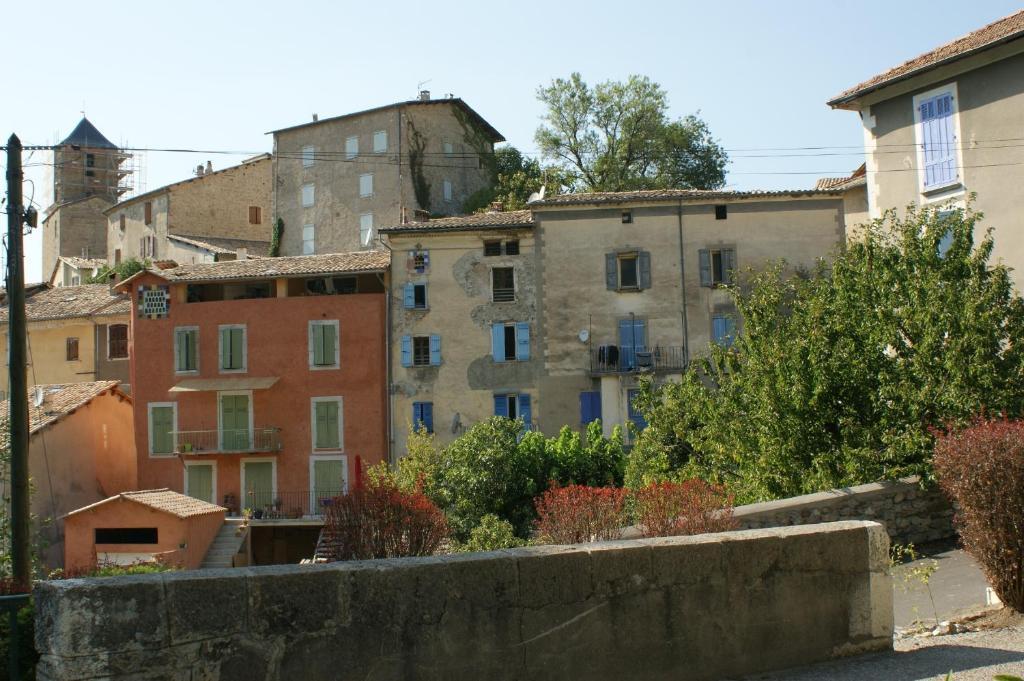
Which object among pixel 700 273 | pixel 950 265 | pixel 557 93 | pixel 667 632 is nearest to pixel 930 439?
pixel 950 265

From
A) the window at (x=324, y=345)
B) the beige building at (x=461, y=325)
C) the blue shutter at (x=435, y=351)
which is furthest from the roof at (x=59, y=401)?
the blue shutter at (x=435, y=351)

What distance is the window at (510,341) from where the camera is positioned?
3853 centimetres

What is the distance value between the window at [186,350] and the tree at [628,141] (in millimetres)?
23781

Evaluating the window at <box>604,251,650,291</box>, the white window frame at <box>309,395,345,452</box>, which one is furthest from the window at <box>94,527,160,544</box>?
the window at <box>604,251,650,291</box>

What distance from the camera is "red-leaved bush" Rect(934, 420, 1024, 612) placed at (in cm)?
859

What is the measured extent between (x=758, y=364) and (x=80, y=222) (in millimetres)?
70576

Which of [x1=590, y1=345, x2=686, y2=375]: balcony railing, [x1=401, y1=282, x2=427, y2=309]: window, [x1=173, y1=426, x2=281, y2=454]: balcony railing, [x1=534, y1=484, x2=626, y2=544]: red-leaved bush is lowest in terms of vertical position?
[x1=173, y1=426, x2=281, y2=454]: balcony railing

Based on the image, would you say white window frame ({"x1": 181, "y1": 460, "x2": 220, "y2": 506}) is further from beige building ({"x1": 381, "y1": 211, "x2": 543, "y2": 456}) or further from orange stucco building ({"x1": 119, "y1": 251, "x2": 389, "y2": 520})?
beige building ({"x1": 381, "y1": 211, "x2": 543, "y2": 456})

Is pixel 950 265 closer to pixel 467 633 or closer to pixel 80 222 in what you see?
pixel 467 633

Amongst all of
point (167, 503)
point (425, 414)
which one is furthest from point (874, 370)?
point (167, 503)

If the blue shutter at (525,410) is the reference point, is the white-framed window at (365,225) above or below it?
above

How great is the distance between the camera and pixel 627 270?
126ft

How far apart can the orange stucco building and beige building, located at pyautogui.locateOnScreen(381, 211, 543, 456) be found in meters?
1.02

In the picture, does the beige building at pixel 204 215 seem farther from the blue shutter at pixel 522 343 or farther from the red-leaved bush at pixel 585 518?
the red-leaved bush at pixel 585 518
